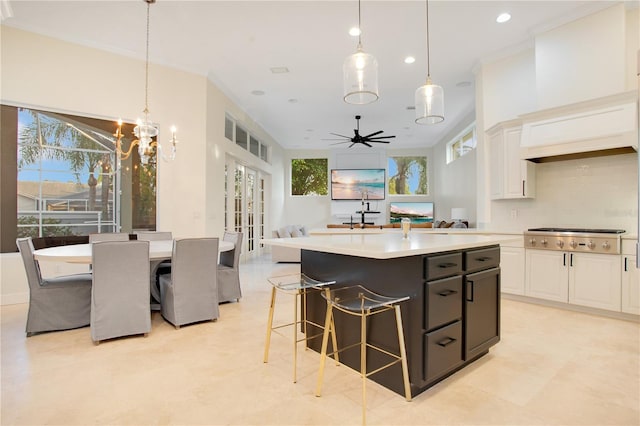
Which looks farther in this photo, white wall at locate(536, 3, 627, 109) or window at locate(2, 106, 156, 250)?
window at locate(2, 106, 156, 250)

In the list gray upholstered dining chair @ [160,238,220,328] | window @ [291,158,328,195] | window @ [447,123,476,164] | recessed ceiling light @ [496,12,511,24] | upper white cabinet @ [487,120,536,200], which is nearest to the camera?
gray upholstered dining chair @ [160,238,220,328]

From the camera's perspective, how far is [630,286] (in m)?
3.27

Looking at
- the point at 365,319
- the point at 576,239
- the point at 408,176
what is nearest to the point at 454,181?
the point at 408,176

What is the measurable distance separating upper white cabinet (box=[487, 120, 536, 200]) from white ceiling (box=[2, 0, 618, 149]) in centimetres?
118

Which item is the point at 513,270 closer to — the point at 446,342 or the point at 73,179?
the point at 446,342

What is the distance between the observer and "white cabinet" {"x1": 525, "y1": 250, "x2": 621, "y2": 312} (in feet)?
11.1

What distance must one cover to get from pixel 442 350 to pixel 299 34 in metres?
3.90

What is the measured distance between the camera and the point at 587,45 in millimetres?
3719

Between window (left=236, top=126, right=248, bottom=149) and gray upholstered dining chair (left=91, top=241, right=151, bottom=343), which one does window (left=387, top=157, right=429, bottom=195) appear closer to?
window (left=236, top=126, right=248, bottom=149)

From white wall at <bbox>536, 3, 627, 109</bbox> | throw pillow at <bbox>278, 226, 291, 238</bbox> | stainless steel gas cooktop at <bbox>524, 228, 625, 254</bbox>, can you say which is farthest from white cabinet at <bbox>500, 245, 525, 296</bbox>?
throw pillow at <bbox>278, 226, 291, 238</bbox>

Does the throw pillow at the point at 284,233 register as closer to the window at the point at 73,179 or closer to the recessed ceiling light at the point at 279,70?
the window at the point at 73,179

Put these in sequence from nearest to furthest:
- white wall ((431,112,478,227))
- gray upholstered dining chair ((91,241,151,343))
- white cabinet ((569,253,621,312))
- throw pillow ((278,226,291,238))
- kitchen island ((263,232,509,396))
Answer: kitchen island ((263,232,509,396)) → gray upholstered dining chair ((91,241,151,343)) → white cabinet ((569,253,621,312)) → white wall ((431,112,478,227)) → throw pillow ((278,226,291,238))

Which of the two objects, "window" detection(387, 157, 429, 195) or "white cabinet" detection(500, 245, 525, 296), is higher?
"window" detection(387, 157, 429, 195)

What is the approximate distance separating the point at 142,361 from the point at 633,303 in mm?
4440
